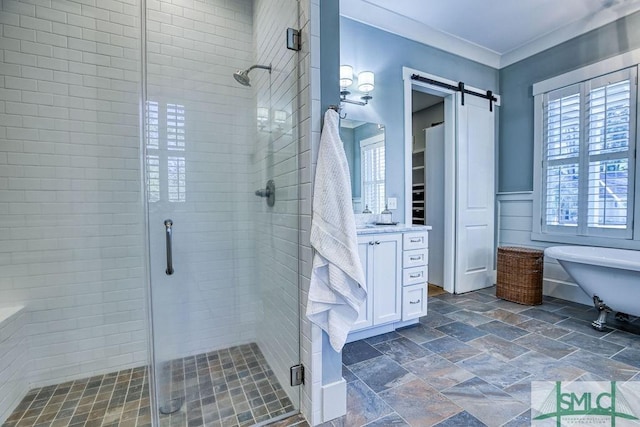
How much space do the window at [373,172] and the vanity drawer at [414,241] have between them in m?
0.49

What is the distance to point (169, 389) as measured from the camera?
1553 mm

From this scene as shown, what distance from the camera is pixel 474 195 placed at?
137 inches

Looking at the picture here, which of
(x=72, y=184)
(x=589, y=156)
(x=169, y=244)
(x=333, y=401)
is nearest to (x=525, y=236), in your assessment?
(x=589, y=156)

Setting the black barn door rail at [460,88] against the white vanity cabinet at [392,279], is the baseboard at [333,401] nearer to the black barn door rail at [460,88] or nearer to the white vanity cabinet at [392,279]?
the white vanity cabinet at [392,279]

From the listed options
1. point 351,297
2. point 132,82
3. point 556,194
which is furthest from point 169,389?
point 556,194

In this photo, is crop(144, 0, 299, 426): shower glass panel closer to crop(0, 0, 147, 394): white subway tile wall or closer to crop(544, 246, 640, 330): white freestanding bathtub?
crop(0, 0, 147, 394): white subway tile wall

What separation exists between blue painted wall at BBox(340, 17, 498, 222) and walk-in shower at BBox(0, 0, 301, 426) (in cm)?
103

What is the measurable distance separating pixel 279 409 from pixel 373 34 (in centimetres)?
310

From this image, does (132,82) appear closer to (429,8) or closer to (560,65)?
(429,8)

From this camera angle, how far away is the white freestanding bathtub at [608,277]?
2188 millimetres

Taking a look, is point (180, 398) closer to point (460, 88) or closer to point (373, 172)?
point (373, 172)

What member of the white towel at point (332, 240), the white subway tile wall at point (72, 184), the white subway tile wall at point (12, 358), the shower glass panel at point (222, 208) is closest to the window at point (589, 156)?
the white towel at point (332, 240)

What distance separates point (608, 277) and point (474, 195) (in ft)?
4.69

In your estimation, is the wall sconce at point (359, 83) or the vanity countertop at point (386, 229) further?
the wall sconce at point (359, 83)
